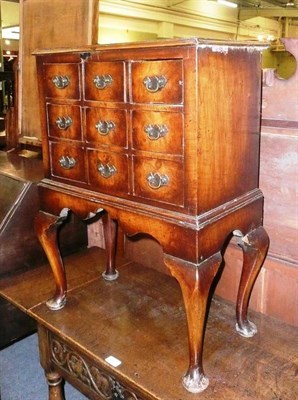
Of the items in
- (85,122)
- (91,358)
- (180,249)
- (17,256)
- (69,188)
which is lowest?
(91,358)

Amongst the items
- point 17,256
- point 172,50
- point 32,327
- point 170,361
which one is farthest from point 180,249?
point 32,327

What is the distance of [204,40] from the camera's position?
1010 millimetres

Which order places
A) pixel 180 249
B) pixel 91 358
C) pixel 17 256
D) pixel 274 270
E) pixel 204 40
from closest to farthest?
1. pixel 204 40
2. pixel 180 249
3. pixel 91 358
4. pixel 274 270
5. pixel 17 256

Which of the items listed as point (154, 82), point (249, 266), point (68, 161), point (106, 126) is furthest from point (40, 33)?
point (249, 266)

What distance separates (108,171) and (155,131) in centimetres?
24

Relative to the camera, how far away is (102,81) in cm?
124

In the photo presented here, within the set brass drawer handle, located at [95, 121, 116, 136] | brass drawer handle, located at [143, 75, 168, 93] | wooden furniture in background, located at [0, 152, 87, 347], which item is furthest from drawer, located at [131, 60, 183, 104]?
wooden furniture in background, located at [0, 152, 87, 347]

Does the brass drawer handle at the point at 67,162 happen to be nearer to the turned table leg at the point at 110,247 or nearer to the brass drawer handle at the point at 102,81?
the brass drawer handle at the point at 102,81

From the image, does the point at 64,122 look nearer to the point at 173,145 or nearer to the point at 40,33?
the point at 173,145

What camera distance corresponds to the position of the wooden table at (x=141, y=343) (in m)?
1.25

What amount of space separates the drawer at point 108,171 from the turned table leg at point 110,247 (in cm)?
57

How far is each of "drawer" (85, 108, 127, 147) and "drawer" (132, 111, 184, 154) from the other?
48 mm

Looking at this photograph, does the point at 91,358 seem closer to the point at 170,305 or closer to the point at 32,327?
the point at 170,305

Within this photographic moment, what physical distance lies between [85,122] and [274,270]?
2.81 ft
